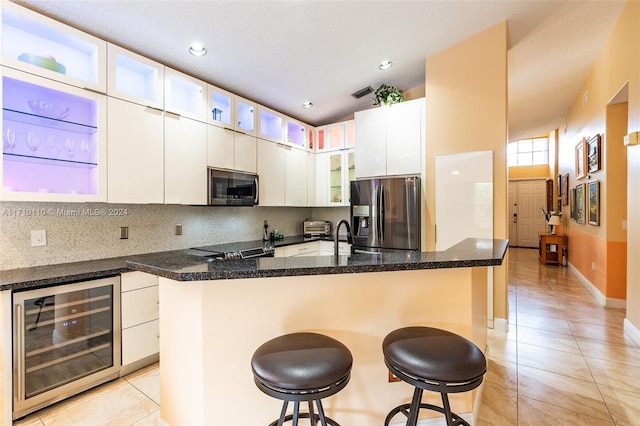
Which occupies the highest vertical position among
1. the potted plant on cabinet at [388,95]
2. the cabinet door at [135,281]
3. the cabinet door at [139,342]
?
the potted plant on cabinet at [388,95]

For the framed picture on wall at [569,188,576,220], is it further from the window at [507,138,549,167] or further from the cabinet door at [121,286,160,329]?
the cabinet door at [121,286,160,329]

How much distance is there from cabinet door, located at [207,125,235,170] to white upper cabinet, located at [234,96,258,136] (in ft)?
0.74

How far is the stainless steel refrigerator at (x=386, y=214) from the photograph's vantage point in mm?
3406

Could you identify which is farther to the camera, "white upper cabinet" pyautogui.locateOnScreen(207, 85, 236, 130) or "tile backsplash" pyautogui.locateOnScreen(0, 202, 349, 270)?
"white upper cabinet" pyautogui.locateOnScreen(207, 85, 236, 130)

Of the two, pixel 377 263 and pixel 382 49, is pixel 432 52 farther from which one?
pixel 377 263

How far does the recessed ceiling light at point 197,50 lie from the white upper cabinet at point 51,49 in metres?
0.68

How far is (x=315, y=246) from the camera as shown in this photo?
4.36 meters

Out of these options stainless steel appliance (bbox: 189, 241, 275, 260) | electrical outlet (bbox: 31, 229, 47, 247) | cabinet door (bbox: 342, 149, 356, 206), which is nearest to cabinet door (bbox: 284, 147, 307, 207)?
cabinet door (bbox: 342, 149, 356, 206)

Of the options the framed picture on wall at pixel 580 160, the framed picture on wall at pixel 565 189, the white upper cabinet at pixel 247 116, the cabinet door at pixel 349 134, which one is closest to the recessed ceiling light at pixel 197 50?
the white upper cabinet at pixel 247 116

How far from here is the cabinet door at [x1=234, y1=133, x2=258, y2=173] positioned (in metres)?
3.43

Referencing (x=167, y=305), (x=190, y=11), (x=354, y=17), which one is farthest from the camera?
(x=354, y=17)

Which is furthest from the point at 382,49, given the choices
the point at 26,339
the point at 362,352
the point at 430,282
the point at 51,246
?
the point at 26,339

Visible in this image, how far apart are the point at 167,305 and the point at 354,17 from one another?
105 inches

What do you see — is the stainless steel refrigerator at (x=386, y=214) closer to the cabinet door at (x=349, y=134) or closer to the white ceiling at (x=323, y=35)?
the cabinet door at (x=349, y=134)
